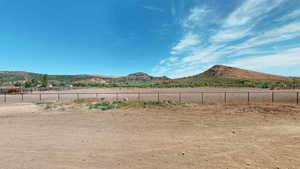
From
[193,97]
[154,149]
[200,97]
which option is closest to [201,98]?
[200,97]

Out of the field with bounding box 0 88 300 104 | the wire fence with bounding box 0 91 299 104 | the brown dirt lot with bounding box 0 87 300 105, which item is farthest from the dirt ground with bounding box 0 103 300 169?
the brown dirt lot with bounding box 0 87 300 105

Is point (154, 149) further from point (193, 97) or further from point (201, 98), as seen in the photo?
point (193, 97)

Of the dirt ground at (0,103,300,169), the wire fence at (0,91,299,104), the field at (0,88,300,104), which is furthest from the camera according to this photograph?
the field at (0,88,300,104)

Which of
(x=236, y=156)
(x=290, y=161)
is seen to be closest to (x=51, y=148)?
(x=236, y=156)

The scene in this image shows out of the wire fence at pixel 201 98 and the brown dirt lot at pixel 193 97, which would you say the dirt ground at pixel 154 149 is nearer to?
the wire fence at pixel 201 98

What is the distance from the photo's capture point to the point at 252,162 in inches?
171

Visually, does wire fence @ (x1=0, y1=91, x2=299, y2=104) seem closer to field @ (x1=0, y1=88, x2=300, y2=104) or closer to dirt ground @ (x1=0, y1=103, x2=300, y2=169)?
field @ (x1=0, y1=88, x2=300, y2=104)

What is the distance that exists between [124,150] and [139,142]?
0.89 meters

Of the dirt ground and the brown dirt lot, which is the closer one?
the dirt ground

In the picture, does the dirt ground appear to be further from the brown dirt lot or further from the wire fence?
the brown dirt lot

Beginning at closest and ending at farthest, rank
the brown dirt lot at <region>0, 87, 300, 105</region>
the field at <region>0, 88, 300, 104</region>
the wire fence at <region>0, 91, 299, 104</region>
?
1. the wire fence at <region>0, 91, 299, 104</region>
2. the field at <region>0, 88, 300, 104</region>
3. the brown dirt lot at <region>0, 87, 300, 105</region>

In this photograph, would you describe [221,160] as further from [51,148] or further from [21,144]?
[21,144]

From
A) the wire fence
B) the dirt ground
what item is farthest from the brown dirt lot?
the dirt ground

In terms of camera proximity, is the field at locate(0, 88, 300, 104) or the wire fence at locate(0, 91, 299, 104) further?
the field at locate(0, 88, 300, 104)
